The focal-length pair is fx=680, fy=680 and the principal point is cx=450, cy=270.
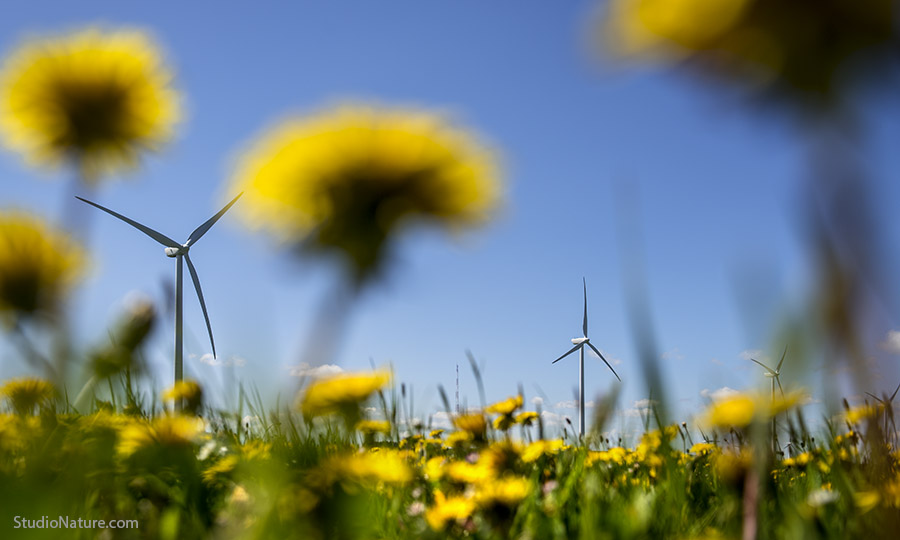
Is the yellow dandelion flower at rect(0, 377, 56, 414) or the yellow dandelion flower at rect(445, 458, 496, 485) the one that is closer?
the yellow dandelion flower at rect(445, 458, 496, 485)

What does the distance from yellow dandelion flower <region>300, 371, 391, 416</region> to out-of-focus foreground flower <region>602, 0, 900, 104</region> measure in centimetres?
191

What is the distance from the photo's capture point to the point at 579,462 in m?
2.80

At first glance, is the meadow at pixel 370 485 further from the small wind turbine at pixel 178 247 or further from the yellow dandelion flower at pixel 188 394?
the small wind turbine at pixel 178 247

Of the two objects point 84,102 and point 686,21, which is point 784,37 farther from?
point 84,102

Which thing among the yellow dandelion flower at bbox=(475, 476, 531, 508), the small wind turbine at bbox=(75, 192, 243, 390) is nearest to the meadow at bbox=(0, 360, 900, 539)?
the yellow dandelion flower at bbox=(475, 476, 531, 508)

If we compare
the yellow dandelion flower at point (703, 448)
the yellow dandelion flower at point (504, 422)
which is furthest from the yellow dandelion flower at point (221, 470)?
the yellow dandelion flower at point (703, 448)

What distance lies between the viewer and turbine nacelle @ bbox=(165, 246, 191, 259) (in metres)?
9.12

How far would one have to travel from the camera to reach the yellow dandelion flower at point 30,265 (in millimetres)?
3240

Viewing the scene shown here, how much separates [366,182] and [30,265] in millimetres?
2771

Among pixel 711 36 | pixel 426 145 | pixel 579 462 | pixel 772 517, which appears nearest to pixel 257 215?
pixel 426 145

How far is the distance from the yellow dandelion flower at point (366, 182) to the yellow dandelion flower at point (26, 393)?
106 inches

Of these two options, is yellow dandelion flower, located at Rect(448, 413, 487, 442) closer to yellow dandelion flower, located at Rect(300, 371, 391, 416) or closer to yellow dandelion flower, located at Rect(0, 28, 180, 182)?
yellow dandelion flower, located at Rect(300, 371, 391, 416)

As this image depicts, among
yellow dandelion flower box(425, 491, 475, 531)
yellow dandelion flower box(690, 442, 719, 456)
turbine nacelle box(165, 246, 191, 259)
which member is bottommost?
yellow dandelion flower box(690, 442, 719, 456)

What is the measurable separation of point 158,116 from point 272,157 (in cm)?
281
